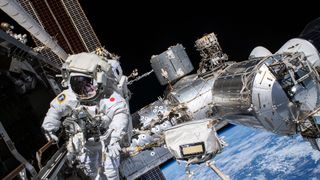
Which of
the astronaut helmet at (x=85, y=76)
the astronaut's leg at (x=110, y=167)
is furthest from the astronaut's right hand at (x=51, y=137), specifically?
the astronaut's leg at (x=110, y=167)

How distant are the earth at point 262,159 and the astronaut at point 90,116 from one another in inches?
337

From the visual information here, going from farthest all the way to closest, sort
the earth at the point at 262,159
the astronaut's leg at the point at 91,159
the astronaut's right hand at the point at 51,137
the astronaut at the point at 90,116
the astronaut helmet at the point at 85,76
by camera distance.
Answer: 1. the earth at the point at 262,159
2. the astronaut's leg at the point at 91,159
3. the astronaut's right hand at the point at 51,137
4. the astronaut helmet at the point at 85,76
5. the astronaut at the point at 90,116

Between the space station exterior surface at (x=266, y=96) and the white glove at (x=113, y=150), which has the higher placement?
the white glove at (x=113, y=150)

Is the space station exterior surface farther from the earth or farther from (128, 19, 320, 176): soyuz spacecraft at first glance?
the earth

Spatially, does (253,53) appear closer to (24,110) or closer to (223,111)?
(223,111)

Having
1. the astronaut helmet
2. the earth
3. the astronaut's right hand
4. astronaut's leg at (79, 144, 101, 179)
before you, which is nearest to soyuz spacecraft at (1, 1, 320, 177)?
astronaut's leg at (79, 144, 101, 179)

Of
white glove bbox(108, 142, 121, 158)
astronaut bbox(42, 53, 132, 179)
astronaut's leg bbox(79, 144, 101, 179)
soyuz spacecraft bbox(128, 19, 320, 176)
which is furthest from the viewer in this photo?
astronaut's leg bbox(79, 144, 101, 179)

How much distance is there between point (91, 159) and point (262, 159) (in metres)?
14.0

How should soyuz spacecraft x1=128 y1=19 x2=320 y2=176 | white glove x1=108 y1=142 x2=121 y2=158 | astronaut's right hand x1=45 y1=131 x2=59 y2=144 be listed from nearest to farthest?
soyuz spacecraft x1=128 y1=19 x2=320 y2=176 → white glove x1=108 y1=142 x2=121 y2=158 → astronaut's right hand x1=45 y1=131 x2=59 y2=144

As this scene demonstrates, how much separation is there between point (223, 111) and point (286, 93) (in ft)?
4.06

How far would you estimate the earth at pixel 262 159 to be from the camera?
587 inches

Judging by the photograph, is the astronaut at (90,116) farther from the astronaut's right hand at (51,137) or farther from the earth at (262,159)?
the earth at (262,159)

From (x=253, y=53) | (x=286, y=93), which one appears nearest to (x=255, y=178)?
(x=253, y=53)

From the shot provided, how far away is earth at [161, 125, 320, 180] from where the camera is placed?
48.9 ft
